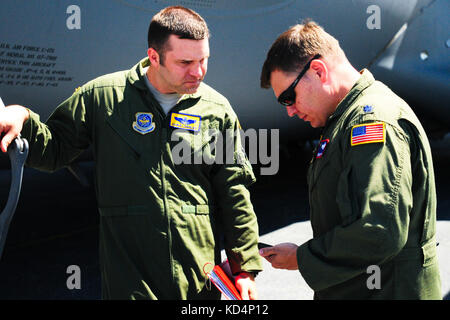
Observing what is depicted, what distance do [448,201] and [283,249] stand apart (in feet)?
17.7

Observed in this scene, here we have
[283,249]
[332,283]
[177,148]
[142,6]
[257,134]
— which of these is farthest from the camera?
[257,134]

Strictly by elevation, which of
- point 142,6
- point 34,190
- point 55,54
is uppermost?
point 142,6

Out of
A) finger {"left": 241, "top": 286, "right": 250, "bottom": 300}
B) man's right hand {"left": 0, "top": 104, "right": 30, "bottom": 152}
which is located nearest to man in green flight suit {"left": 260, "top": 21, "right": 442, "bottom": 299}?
finger {"left": 241, "top": 286, "right": 250, "bottom": 300}

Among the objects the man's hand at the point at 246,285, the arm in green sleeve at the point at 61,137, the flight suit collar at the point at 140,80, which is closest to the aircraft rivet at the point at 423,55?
the flight suit collar at the point at 140,80

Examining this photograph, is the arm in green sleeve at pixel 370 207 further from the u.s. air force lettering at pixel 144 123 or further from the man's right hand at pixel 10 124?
the man's right hand at pixel 10 124

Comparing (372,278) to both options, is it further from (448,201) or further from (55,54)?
(448,201)

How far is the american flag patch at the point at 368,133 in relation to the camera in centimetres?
143

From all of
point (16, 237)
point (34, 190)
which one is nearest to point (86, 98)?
point (16, 237)

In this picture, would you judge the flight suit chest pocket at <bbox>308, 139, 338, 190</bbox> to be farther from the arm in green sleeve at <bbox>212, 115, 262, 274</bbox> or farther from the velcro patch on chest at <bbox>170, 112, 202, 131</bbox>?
the velcro patch on chest at <bbox>170, 112, 202, 131</bbox>

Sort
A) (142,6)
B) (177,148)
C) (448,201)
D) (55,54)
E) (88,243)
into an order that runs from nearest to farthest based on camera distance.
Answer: (177,148) < (55,54) < (142,6) < (88,243) < (448,201)

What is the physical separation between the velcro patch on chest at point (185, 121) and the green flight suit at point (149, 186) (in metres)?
0.01

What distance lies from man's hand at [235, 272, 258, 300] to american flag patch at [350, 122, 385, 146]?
2.66 ft

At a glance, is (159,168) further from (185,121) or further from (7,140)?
(7,140)

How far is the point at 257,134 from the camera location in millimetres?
5793
